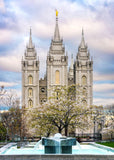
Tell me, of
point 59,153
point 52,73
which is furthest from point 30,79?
point 59,153

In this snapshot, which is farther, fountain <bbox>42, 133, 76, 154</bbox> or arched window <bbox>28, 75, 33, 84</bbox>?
arched window <bbox>28, 75, 33, 84</bbox>

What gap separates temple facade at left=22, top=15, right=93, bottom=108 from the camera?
90.4 metres

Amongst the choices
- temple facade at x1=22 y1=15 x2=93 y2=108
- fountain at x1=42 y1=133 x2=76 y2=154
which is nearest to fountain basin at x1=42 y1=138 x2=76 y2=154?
fountain at x1=42 y1=133 x2=76 y2=154

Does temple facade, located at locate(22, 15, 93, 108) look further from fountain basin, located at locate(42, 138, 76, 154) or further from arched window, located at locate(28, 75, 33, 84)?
fountain basin, located at locate(42, 138, 76, 154)

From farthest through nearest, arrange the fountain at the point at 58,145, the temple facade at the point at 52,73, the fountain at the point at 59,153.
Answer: the temple facade at the point at 52,73
the fountain at the point at 58,145
the fountain at the point at 59,153

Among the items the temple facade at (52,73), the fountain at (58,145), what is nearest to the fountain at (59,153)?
the fountain at (58,145)

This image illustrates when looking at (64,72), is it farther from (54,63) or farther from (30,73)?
(30,73)

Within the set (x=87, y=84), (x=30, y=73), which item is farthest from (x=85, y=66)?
(x=30, y=73)

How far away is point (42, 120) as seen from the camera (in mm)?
32406

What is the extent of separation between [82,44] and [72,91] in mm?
62642

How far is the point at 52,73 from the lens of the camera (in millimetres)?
91375

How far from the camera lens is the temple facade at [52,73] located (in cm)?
9038

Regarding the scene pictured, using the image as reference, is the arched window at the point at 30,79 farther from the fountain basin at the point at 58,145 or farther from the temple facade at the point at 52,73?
the fountain basin at the point at 58,145

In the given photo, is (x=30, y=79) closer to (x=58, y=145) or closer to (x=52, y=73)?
(x=52, y=73)
